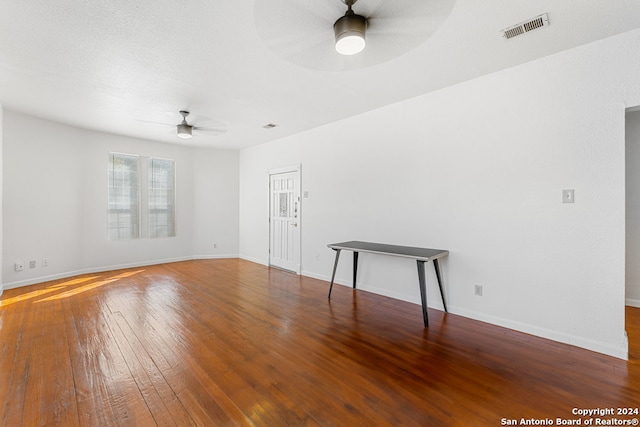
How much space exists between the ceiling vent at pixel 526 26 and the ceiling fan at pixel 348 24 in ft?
2.66

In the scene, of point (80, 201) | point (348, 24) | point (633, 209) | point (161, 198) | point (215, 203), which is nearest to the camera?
point (348, 24)

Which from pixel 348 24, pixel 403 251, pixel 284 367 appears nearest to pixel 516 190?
pixel 403 251

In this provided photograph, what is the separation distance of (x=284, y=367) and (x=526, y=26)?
3.37 metres

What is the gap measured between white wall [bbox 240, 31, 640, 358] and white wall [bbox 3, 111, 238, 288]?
160 inches

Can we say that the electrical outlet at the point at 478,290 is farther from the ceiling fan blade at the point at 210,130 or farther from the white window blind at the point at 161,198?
the white window blind at the point at 161,198

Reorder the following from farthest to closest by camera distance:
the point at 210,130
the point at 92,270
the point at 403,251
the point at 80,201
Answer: the point at 92,270 < the point at 80,201 < the point at 210,130 < the point at 403,251

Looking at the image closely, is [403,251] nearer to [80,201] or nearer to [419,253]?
[419,253]

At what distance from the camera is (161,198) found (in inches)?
243

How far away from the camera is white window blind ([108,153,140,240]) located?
5488 mm

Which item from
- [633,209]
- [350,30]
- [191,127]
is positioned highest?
[191,127]

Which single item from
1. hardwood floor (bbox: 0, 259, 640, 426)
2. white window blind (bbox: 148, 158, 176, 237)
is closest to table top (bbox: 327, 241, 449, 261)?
hardwood floor (bbox: 0, 259, 640, 426)

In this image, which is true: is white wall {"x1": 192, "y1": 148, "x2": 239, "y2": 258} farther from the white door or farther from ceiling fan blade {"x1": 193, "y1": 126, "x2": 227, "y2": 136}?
ceiling fan blade {"x1": 193, "y1": 126, "x2": 227, "y2": 136}

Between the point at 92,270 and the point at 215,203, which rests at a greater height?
the point at 215,203

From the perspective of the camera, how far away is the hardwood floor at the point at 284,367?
1.70 m
